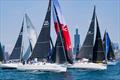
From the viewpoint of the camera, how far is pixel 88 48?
73.0 metres

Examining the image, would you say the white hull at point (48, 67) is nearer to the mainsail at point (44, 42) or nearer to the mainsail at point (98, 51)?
the mainsail at point (44, 42)

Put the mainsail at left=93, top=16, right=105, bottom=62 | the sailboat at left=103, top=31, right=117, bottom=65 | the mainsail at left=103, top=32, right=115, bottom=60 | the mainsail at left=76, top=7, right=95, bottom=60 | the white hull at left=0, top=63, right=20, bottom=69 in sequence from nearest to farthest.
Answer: the mainsail at left=93, top=16, right=105, bottom=62 → the mainsail at left=76, top=7, right=95, bottom=60 → the white hull at left=0, top=63, right=20, bottom=69 → the mainsail at left=103, top=32, right=115, bottom=60 → the sailboat at left=103, top=31, right=117, bottom=65

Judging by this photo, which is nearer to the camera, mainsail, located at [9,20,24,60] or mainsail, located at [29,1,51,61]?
mainsail, located at [29,1,51,61]

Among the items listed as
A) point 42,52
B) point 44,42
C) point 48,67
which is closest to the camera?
point 48,67

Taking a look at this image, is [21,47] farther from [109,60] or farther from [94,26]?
[109,60]

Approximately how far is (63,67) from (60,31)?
7.24 meters

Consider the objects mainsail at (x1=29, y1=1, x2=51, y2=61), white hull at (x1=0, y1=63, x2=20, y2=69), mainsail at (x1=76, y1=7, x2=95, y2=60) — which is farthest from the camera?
white hull at (x1=0, y1=63, x2=20, y2=69)

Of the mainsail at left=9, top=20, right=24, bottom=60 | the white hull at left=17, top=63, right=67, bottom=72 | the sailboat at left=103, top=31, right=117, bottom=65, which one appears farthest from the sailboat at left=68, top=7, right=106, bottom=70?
the sailboat at left=103, top=31, right=117, bottom=65

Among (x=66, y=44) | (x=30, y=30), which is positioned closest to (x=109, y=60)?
(x=30, y=30)

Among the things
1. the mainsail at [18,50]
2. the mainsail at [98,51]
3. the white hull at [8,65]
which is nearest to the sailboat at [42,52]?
the white hull at [8,65]

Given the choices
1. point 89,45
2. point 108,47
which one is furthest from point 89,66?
point 108,47

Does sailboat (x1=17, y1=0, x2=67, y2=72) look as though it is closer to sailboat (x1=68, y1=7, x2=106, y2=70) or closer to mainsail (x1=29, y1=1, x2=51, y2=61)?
mainsail (x1=29, y1=1, x2=51, y2=61)

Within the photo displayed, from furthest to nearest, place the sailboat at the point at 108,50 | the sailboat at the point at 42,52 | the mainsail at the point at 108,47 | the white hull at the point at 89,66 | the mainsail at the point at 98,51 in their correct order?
1. the sailboat at the point at 108,50
2. the mainsail at the point at 108,47
3. the mainsail at the point at 98,51
4. the white hull at the point at 89,66
5. the sailboat at the point at 42,52

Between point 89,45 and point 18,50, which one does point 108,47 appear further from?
point 18,50
